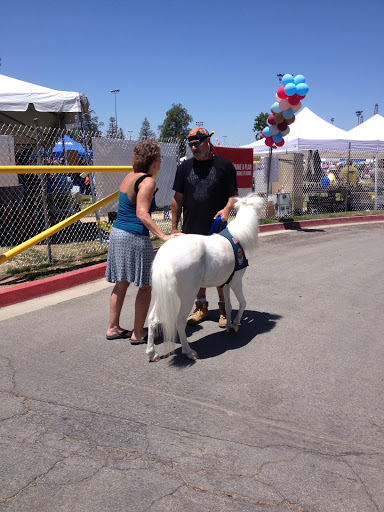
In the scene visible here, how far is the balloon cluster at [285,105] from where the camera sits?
11195 mm

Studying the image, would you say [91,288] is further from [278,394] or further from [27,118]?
[27,118]

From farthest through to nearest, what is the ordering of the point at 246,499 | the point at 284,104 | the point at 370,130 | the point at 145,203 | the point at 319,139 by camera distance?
the point at 370,130 < the point at 319,139 < the point at 284,104 < the point at 145,203 < the point at 246,499

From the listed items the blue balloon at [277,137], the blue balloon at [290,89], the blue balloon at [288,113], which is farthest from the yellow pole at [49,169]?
the blue balloon at [277,137]

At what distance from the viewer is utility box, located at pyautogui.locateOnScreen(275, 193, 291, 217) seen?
43.6 ft

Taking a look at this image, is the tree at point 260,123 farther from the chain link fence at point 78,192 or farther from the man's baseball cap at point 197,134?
the man's baseball cap at point 197,134

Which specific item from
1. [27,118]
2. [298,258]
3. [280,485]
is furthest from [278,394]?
[27,118]

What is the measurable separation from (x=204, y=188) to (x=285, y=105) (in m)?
8.24

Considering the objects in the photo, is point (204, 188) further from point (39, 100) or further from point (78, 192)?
point (78, 192)

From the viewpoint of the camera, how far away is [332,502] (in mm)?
2268

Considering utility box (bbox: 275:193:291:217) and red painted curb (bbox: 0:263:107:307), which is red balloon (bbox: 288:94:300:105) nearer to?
utility box (bbox: 275:193:291:217)

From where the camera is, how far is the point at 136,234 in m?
4.07

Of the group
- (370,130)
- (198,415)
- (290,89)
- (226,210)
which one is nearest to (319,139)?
(290,89)

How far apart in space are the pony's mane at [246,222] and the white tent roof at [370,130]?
17111 millimetres

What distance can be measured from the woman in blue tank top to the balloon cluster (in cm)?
836
